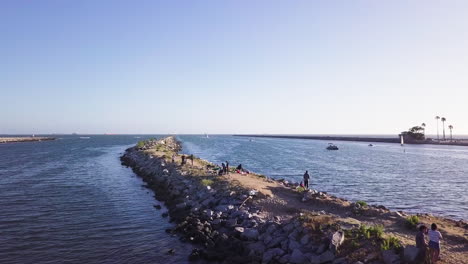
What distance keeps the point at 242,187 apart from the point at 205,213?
4.55 m

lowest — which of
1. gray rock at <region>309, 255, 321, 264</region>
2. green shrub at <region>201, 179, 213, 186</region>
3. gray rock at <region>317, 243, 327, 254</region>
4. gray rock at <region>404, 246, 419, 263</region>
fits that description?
gray rock at <region>309, 255, 321, 264</region>

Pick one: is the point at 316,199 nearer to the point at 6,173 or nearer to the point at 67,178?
the point at 67,178

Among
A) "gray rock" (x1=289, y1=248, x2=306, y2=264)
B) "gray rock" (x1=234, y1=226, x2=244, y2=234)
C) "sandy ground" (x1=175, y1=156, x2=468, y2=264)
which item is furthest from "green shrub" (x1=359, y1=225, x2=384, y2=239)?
"gray rock" (x1=234, y1=226, x2=244, y2=234)

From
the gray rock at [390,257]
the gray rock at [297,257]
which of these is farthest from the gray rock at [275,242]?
the gray rock at [390,257]

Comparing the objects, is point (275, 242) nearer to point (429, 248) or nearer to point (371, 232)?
point (371, 232)

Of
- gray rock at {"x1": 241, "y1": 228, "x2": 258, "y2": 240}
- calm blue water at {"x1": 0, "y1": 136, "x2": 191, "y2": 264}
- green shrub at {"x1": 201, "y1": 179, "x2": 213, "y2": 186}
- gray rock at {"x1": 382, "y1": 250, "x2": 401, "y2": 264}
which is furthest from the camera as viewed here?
green shrub at {"x1": 201, "y1": 179, "x2": 213, "y2": 186}

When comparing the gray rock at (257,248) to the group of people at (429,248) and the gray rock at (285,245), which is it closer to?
the gray rock at (285,245)

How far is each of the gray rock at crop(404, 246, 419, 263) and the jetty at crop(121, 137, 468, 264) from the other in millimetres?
33

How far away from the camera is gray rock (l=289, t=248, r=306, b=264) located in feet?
49.8

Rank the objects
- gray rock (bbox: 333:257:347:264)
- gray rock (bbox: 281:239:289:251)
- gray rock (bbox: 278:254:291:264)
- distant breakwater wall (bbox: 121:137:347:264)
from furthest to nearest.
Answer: gray rock (bbox: 281:239:289:251) → distant breakwater wall (bbox: 121:137:347:264) → gray rock (bbox: 278:254:291:264) → gray rock (bbox: 333:257:347:264)

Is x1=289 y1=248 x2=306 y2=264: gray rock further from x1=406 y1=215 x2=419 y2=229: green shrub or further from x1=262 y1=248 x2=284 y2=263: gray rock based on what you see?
x1=406 y1=215 x2=419 y2=229: green shrub

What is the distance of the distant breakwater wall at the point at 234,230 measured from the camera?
52.4 feet

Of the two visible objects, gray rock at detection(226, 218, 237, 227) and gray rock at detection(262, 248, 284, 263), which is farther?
gray rock at detection(226, 218, 237, 227)

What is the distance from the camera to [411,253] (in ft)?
43.3
